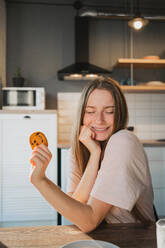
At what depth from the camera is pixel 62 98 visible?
10.5ft

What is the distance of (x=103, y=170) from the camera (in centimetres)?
79

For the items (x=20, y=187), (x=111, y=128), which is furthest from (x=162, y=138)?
(x=111, y=128)

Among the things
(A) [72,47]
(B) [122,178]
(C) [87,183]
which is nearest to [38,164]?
(B) [122,178]

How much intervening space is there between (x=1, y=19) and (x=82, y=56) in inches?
46.6

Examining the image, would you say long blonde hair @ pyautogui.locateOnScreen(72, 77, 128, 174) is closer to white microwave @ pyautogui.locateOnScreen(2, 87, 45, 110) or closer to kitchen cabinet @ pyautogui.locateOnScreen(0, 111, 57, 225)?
kitchen cabinet @ pyautogui.locateOnScreen(0, 111, 57, 225)

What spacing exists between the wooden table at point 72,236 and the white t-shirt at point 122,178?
0.08 m

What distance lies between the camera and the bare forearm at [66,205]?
68 centimetres

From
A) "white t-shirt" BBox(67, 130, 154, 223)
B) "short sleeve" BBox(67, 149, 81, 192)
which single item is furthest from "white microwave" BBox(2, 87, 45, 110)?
"white t-shirt" BBox(67, 130, 154, 223)

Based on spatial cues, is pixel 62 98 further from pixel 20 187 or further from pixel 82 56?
pixel 20 187

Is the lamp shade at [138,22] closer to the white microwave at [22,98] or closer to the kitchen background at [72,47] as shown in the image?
the kitchen background at [72,47]

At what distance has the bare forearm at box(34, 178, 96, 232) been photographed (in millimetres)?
677

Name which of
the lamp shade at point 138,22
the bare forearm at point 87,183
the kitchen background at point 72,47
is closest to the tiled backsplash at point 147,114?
the kitchen background at point 72,47

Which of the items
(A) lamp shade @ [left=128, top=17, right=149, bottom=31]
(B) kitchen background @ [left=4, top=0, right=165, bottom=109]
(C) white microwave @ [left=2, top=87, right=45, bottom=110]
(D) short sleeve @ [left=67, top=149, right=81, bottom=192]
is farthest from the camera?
(B) kitchen background @ [left=4, top=0, right=165, bottom=109]

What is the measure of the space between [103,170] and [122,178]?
0.08 m
